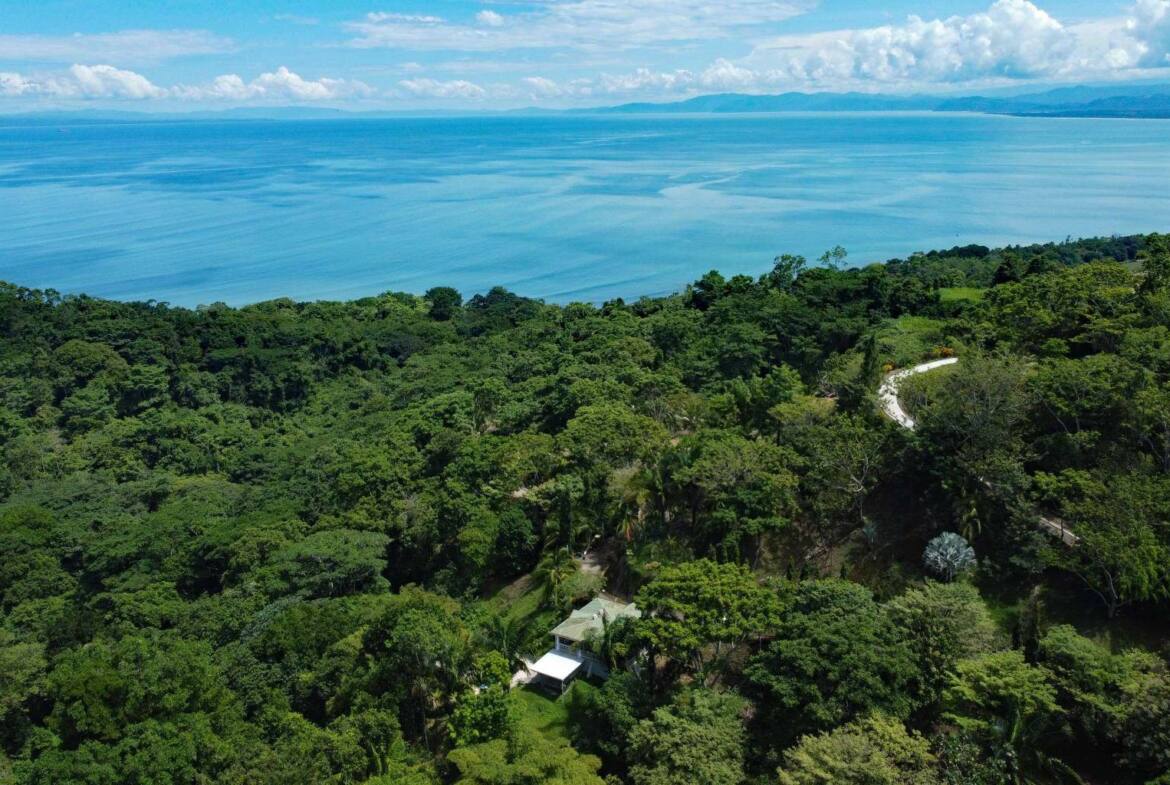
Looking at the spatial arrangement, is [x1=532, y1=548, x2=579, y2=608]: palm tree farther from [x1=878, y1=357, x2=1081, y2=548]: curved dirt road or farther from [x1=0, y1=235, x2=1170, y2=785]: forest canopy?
[x1=878, y1=357, x2=1081, y2=548]: curved dirt road

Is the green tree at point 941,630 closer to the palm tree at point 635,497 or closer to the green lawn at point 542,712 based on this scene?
the green lawn at point 542,712

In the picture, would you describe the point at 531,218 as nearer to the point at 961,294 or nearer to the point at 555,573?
the point at 961,294

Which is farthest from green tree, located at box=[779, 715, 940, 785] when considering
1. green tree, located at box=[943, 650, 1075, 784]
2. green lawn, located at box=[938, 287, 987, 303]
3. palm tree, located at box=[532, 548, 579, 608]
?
green lawn, located at box=[938, 287, 987, 303]

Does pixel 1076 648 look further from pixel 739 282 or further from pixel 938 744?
pixel 739 282

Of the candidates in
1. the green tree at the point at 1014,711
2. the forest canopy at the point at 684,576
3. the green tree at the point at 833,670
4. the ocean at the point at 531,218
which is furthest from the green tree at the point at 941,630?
the ocean at the point at 531,218

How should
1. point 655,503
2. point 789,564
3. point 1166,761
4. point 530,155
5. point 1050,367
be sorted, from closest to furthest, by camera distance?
point 1166,761 → point 789,564 → point 1050,367 → point 655,503 → point 530,155

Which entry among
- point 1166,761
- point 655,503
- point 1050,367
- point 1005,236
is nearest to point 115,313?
point 655,503
